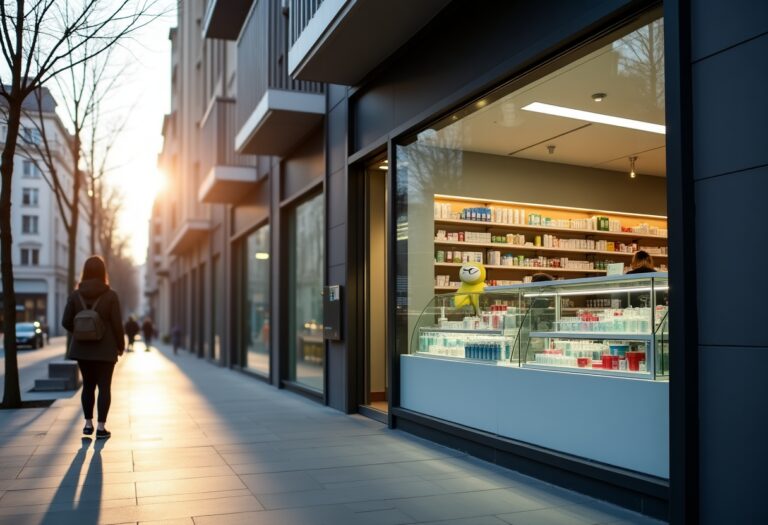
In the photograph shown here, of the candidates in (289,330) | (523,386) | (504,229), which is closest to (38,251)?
(289,330)

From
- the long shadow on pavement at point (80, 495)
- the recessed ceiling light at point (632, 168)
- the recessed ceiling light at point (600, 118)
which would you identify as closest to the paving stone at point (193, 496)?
the long shadow on pavement at point (80, 495)

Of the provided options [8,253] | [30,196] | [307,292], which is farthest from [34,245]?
[8,253]

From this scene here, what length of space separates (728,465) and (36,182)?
2752 inches

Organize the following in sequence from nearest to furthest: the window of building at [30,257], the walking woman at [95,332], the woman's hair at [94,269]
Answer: the walking woman at [95,332] → the woman's hair at [94,269] → the window of building at [30,257]

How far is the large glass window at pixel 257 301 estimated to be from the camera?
16.2 m

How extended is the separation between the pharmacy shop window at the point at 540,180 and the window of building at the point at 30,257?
63.1m

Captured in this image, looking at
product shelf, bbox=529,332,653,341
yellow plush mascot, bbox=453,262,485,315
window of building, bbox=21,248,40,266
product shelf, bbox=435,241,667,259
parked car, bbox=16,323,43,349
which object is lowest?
parked car, bbox=16,323,43,349

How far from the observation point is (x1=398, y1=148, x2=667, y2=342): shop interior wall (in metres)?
9.45

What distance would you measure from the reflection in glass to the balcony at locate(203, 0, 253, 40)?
4.81 m

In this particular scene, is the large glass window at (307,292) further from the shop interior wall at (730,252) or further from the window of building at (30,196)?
the window of building at (30,196)

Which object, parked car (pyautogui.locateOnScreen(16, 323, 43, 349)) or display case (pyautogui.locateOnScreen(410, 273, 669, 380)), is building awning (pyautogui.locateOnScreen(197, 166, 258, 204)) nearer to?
display case (pyautogui.locateOnScreen(410, 273, 669, 380))

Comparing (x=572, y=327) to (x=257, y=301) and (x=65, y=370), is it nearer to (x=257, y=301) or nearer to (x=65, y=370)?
(x=65, y=370)

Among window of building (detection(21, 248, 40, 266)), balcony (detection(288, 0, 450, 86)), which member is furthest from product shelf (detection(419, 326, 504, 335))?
window of building (detection(21, 248, 40, 266))

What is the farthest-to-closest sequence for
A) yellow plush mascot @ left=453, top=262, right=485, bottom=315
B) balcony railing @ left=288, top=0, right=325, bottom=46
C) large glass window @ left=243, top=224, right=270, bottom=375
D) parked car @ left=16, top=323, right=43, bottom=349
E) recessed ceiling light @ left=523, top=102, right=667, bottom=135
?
parked car @ left=16, top=323, right=43, bottom=349, large glass window @ left=243, top=224, right=270, bottom=375, yellow plush mascot @ left=453, top=262, right=485, bottom=315, balcony railing @ left=288, top=0, right=325, bottom=46, recessed ceiling light @ left=523, top=102, right=667, bottom=135
